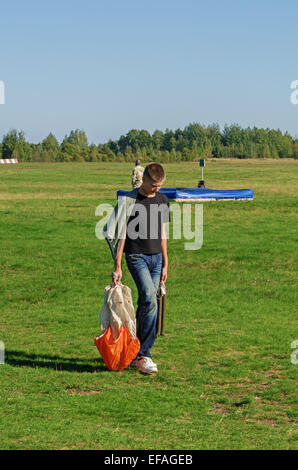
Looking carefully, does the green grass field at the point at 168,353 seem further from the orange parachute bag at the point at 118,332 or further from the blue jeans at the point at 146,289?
the blue jeans at the point at 146,289

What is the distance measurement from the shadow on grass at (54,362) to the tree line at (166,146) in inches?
4457

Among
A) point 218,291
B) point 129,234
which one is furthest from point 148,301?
point 218,291

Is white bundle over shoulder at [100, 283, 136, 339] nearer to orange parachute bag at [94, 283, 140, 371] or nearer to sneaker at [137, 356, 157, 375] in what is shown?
orange parachute bag at [94, 283, 140, 371]

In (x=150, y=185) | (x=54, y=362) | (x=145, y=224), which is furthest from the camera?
(x=54, y=362)

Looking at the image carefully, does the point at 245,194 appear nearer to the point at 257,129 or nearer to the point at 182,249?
the point at 182,249

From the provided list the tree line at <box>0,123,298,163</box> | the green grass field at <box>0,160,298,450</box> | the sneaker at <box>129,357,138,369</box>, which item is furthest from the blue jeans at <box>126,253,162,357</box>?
the tree line at <box>0,123,298,163</box>

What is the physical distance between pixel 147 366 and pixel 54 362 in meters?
1.34

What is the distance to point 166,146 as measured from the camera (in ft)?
563

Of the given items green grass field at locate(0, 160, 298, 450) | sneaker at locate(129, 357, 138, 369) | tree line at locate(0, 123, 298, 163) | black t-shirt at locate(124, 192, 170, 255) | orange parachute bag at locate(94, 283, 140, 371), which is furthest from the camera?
tree line at locate(0, 123, 298, 163)

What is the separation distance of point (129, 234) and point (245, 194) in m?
25.2

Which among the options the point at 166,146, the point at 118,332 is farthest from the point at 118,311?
the point at 166,146

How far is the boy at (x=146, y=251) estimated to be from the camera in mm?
7766

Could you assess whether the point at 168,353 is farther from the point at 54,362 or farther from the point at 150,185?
the point at 150,185

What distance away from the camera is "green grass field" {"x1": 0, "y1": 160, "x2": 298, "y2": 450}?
6027 millimetres
